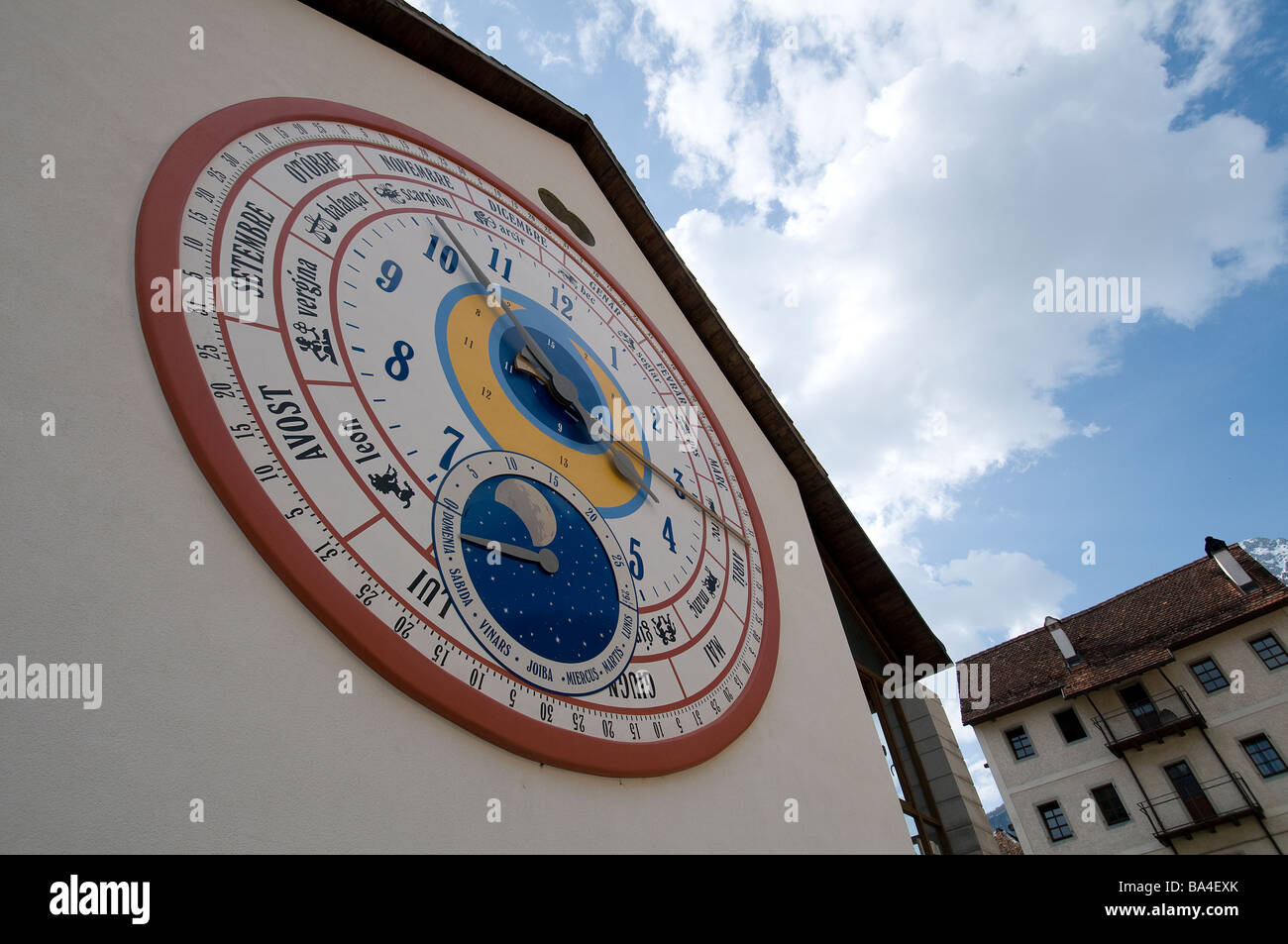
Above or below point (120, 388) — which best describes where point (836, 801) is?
below

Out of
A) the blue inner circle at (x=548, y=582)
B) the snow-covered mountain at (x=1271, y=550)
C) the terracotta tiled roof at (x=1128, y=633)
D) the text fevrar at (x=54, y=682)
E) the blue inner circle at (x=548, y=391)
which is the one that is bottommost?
the text fevrar at (x=54, y=682)

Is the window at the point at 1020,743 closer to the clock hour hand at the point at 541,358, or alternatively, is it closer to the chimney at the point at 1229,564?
the chimney at the point at 1229,564

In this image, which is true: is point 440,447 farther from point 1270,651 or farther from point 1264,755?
point 1270,651

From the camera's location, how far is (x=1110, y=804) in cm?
2030

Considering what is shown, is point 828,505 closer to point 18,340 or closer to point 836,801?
point 836,801

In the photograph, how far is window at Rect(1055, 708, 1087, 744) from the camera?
21453mm

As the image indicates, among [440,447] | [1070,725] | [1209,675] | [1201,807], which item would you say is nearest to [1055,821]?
[1070,725]

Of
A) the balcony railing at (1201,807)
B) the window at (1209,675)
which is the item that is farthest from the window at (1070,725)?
the window at (1209,675)

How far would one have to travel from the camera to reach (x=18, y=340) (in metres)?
1.90

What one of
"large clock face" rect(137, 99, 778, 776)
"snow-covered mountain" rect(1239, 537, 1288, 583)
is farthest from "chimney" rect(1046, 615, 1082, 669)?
"snow-covered mountain" rect(1239, 537, 1288, 583)

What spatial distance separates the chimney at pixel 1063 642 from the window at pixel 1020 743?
2.34m

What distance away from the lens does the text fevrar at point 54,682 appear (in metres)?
1.52
